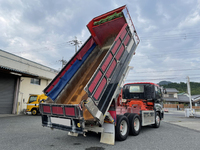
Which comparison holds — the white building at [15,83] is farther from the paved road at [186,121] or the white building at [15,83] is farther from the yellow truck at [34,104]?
the paved road at [186,121]

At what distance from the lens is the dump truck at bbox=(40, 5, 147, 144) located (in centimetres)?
394

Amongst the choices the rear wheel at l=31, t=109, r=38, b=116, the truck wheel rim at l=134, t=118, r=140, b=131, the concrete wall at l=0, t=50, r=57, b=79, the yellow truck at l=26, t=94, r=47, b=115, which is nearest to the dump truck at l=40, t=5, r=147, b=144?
the truck wheel rim at l=134, t=118, r=140, b=131

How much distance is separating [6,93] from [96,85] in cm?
1381

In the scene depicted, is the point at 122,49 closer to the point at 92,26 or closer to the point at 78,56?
the point at 78,56

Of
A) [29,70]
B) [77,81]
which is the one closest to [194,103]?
[29,70]

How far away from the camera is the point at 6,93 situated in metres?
14.4

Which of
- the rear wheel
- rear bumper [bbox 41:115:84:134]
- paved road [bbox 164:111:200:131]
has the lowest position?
paved road [bbox 164:111:200:131]

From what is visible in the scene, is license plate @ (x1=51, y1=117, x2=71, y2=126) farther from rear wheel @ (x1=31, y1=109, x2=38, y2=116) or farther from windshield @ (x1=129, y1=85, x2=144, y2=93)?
rear wheel @ (x1=31, y1=109, x2=38, y2=116)

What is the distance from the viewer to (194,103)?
44.8m

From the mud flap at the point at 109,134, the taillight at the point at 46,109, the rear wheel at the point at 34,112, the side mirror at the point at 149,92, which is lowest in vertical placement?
the rear wheel at the point at 34,112

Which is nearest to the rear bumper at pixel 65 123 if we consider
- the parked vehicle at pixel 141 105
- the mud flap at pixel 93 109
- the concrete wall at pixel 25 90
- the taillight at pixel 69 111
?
the taillight at pixel 69 111

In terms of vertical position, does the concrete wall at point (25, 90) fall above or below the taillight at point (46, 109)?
above

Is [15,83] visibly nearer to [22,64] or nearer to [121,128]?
[22,64]

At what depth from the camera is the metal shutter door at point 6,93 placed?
45.8ft
